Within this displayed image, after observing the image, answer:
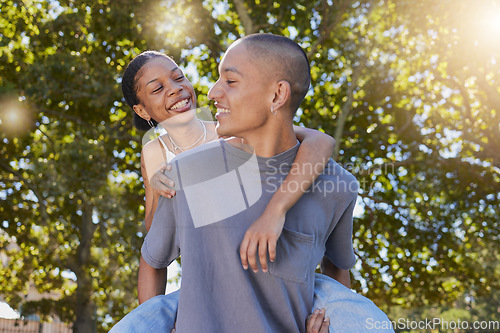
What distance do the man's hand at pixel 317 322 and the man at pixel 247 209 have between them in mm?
28

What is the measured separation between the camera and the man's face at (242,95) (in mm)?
2002

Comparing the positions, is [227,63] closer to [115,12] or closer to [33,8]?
[115,12]

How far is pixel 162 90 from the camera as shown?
11.4ft

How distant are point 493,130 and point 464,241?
2731 mm

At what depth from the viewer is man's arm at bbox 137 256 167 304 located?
7.52 ft

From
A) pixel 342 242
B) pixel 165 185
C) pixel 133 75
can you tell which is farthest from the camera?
pixel 133 75

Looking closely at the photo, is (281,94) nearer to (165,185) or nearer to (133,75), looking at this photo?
(165,185)

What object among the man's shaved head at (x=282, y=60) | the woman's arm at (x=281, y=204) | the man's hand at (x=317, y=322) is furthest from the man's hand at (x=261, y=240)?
the man's shaved head at (x=282, y=60)

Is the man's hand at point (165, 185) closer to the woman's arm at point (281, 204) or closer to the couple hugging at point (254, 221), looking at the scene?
the couple hugging at point (254, 221)

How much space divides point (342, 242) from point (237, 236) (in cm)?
59

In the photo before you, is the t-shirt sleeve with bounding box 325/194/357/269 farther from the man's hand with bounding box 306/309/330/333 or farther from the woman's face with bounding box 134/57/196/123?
the woman's face with bounding box 134/57/196/123

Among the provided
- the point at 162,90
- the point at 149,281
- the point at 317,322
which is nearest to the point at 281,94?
the point at 317,322

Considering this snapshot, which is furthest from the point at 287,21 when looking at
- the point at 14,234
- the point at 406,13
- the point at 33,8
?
the point at 14,234

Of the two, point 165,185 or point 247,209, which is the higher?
point 165,185
